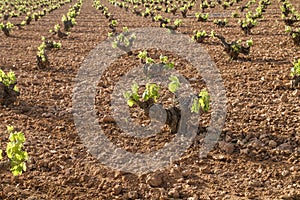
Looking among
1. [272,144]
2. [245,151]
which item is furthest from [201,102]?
[272,144]

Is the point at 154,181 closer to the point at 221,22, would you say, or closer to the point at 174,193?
the point at 174,193

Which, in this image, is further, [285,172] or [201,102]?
[201,102]

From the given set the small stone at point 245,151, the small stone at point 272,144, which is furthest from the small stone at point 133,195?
the small stone at point 272,144

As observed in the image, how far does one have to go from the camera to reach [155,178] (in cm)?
497

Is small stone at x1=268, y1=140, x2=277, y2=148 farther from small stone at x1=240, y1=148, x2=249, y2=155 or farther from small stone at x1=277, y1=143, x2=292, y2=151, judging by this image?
small stone at x1=240, y1=148, x2=249, y2=155

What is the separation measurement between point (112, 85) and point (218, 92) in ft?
9.00

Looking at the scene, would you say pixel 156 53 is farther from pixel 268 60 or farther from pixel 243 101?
pixel 243 101

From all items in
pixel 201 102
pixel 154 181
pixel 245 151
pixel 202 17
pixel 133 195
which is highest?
pixel 202 17

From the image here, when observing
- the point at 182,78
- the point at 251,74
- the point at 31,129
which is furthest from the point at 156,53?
the point at 31,129

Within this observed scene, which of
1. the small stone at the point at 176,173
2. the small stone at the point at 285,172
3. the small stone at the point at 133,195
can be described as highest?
the small stone at the point at 285,172

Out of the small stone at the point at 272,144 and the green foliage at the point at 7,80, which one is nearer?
the small stone at the point at 272,144

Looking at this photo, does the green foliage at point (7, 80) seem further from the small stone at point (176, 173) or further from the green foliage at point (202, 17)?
the green foliage at point (202, 17)

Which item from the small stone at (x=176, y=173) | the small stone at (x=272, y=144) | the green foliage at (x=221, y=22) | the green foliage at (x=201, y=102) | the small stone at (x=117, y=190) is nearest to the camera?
the small stone at (x=117, y=190)

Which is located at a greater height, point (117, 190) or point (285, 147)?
point (285, 147)
